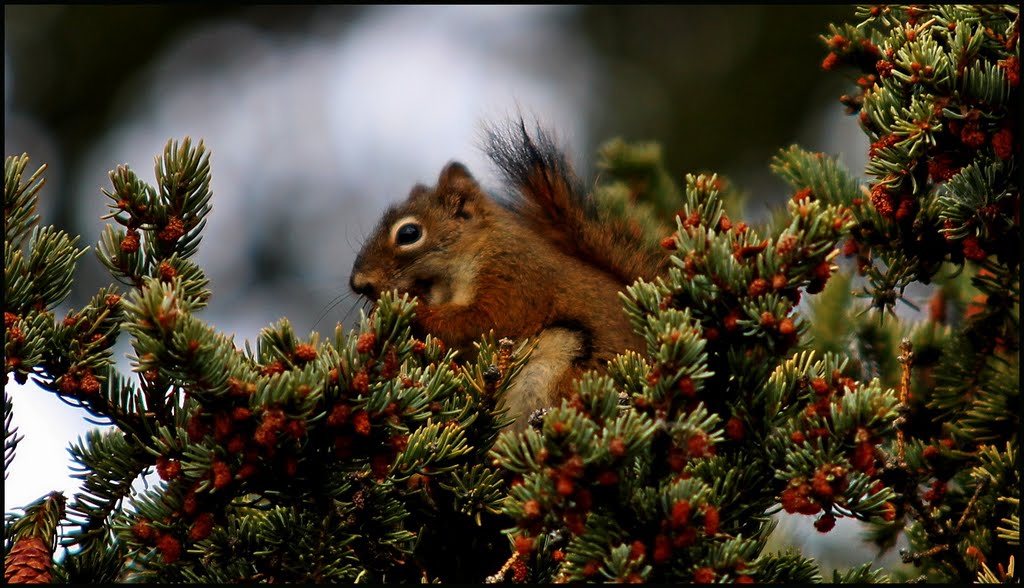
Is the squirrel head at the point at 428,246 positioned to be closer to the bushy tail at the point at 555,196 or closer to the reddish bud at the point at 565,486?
the bushy tail at the point at 555,196

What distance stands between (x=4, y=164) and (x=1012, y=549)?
1736mm

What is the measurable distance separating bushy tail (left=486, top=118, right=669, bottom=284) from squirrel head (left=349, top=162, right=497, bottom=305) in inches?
10.3

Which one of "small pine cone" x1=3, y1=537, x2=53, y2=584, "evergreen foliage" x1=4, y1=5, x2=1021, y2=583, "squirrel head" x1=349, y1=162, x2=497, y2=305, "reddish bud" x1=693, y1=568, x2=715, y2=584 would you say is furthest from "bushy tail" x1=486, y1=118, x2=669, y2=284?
"small pine cone" x1=3, y1=537, x2=53, y2=584

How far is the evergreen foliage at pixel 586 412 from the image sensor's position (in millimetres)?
1154

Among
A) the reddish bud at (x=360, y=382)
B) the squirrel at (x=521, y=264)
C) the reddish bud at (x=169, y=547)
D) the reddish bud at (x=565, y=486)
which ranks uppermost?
the squirrel at (x=521, y=264)

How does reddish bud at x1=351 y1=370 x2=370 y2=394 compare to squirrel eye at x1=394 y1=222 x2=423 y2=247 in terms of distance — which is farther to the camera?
squirrel eye at x1=394 y1=222 x2=423 y2=247

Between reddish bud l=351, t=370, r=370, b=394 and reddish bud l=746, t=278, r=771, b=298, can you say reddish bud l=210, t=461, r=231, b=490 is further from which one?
reddish bud l=746, t=278, r=771, b=298

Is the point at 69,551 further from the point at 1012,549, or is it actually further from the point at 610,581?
the point at 1012,549

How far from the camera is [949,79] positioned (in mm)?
1565

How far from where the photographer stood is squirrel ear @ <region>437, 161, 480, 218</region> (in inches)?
112

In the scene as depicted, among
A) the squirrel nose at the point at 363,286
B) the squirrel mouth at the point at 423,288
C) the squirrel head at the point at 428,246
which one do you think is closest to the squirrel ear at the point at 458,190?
the squirrel head at the point at 428,246

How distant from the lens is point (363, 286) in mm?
2631

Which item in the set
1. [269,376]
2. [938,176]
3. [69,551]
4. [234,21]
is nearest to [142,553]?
[69,551]

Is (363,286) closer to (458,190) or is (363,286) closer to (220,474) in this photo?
(458,190)
